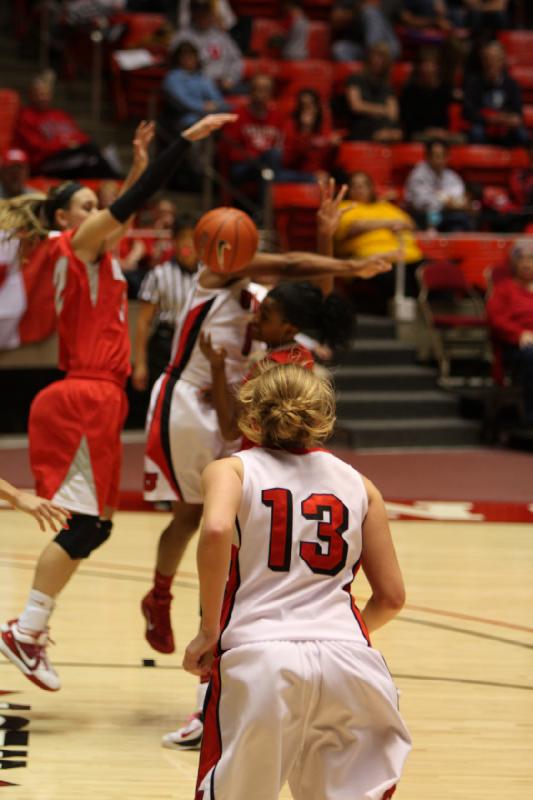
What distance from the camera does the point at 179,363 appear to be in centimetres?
493

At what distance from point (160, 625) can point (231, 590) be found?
6.13 feet

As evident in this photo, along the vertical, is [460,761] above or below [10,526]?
above

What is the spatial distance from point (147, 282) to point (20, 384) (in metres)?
2.27

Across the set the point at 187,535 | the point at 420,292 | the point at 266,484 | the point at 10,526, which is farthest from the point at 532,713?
the point at 420,292

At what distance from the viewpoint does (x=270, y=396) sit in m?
3.13

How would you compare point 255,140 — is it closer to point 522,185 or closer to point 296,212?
point 296,212

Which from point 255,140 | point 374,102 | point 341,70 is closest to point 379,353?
point 255,140

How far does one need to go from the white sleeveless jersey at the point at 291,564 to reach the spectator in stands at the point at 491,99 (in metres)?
11.3

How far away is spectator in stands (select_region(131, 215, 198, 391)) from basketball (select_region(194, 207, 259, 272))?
3.84 meters

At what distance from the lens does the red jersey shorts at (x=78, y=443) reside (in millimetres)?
4719

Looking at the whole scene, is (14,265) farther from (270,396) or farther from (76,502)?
(270,396)

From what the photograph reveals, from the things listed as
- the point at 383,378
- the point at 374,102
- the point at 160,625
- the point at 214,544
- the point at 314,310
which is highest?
the point at 314,310

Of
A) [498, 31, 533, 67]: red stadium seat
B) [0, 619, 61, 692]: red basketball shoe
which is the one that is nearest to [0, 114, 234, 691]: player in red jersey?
[0, 619, 61, 692]: red basketball shoe

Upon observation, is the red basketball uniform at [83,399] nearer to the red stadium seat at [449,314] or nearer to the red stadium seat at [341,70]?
the red stadium seat at [449,314]
